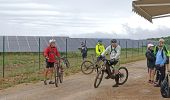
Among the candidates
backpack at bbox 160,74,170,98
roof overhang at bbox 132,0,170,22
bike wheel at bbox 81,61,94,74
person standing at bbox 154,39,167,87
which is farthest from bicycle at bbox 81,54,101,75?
backpack at bbox 160,74,170,98

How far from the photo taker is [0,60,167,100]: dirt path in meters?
13.2

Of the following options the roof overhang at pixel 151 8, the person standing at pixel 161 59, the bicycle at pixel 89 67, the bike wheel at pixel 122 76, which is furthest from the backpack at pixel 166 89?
the bicycle at pixel 89 67

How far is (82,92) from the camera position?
14352 millimetres

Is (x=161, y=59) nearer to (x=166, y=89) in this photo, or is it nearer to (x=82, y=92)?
(x=166, y=89)

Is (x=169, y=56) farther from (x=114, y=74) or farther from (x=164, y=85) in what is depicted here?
(x=114, y=74)

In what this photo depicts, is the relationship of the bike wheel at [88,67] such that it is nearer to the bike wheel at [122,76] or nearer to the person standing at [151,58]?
the bike wheel at [122,76]

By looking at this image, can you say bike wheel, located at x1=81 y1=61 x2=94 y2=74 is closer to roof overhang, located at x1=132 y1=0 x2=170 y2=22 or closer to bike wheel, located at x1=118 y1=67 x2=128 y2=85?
bike wheel, located at x1=118 y1=67 x2=128 y2=85

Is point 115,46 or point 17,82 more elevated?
point 115,46

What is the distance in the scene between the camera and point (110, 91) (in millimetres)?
14586

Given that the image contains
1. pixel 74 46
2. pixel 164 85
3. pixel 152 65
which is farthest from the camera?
pixel 74 46

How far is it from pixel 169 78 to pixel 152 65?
125 inches

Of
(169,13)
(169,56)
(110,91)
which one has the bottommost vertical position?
(110,91)

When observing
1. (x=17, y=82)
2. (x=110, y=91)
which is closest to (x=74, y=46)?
(x=17, y=82)

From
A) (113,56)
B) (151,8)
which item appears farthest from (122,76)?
(151,8)
